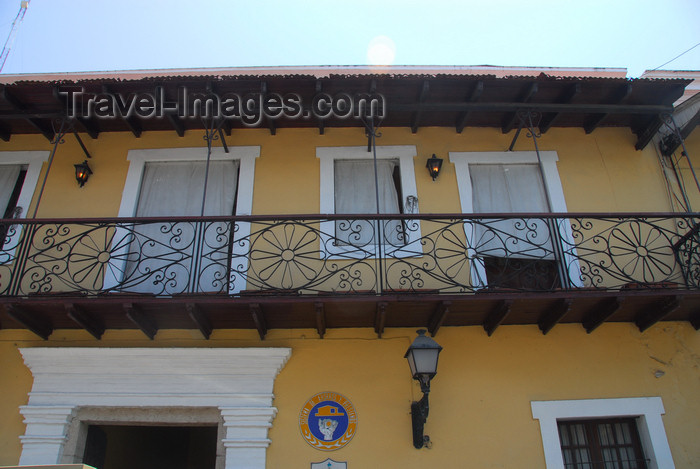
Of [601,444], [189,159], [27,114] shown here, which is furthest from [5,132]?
[601,444]

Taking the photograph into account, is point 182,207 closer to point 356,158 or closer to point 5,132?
point 356,158

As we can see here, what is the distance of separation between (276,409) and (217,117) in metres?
4.06

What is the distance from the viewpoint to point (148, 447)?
28.1ft

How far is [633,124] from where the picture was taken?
799 centimetres

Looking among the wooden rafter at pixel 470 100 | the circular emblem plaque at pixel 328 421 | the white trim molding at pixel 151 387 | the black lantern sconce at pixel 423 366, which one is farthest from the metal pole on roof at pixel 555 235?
the white trim molding at pixel 151 387

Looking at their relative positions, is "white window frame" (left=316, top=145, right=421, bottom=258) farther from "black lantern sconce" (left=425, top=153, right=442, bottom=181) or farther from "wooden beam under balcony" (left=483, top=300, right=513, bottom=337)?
"wooden beam under balcony" (left=483, top=300, right=513, bottom=337)

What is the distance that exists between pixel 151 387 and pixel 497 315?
4292mm

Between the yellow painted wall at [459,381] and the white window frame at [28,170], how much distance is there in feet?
5.05

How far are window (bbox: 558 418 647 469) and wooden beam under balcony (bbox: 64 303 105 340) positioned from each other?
19.1ft

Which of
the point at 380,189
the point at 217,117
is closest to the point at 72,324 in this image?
the point at 217,117

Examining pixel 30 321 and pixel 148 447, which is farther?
pixel 148 447

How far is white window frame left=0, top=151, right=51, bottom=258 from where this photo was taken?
284 inches

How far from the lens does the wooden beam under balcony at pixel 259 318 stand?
5.78 meters

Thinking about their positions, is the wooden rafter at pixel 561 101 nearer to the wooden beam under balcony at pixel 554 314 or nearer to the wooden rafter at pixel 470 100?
the wooden rafter at pixel 470 100
